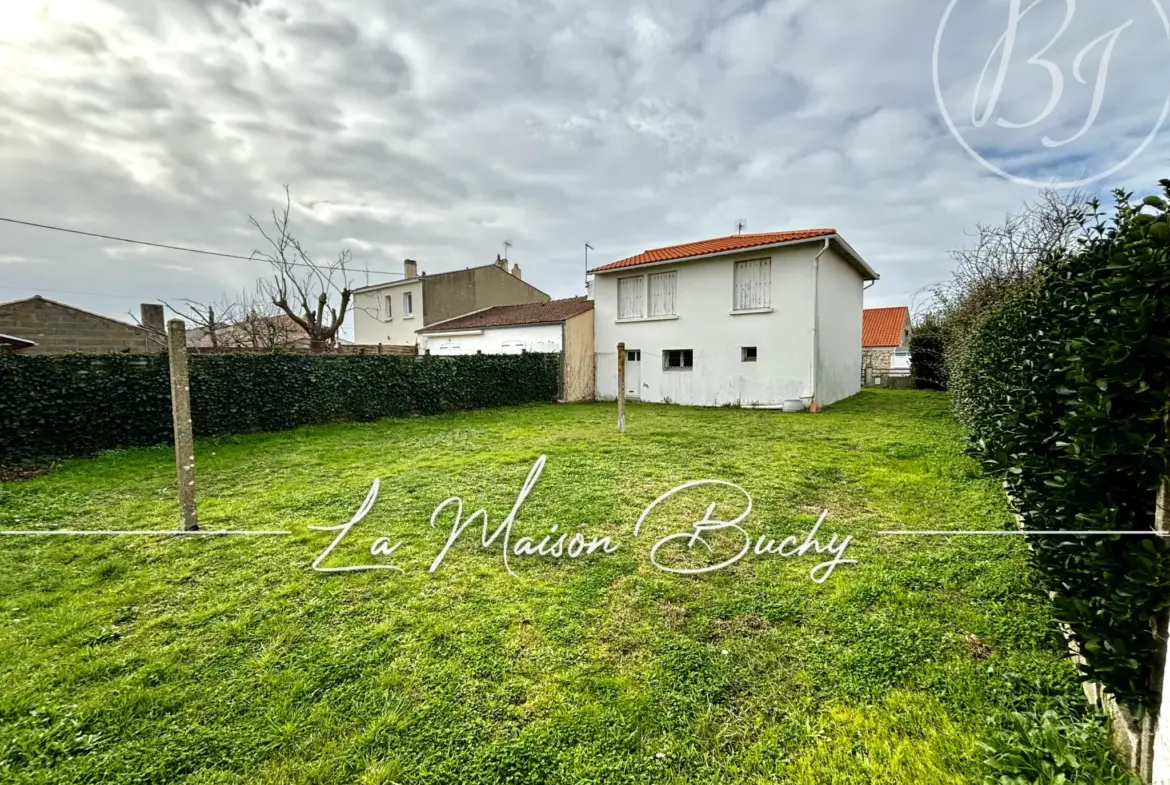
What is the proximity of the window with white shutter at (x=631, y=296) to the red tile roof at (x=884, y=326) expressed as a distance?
18240 mm

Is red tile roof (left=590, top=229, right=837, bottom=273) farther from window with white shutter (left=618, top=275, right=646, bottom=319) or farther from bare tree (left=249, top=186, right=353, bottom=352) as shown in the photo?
bare tree (left=249, top=186, right=353, bottom=352)

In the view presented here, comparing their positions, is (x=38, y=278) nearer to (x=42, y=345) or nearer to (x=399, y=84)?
(x=42, y=345)

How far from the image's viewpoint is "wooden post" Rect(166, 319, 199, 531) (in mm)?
3793

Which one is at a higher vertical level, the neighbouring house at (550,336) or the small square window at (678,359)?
the neighbouring house at (550,336)

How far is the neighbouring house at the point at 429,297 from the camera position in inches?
876

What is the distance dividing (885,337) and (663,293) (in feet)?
66.3

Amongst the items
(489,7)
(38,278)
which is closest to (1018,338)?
(489,7)

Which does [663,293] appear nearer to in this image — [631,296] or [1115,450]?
[631,296]

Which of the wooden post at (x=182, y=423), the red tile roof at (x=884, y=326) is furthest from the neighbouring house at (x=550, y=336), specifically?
the red tile roof at (x=884, y=326)

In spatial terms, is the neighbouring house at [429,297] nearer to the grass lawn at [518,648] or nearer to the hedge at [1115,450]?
the grass lawn at [518,648]

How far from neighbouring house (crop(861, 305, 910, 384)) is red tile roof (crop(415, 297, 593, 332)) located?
16697 mm

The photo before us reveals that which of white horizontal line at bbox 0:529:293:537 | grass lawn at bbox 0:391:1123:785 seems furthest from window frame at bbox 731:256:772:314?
white horizontal line at bbox 0:529:293:537

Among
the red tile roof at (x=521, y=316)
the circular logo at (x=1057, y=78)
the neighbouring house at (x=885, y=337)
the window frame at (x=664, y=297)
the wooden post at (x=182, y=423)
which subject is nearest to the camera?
the circular logo at (x=1057, y=78)

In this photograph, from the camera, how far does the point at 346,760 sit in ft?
5.46
